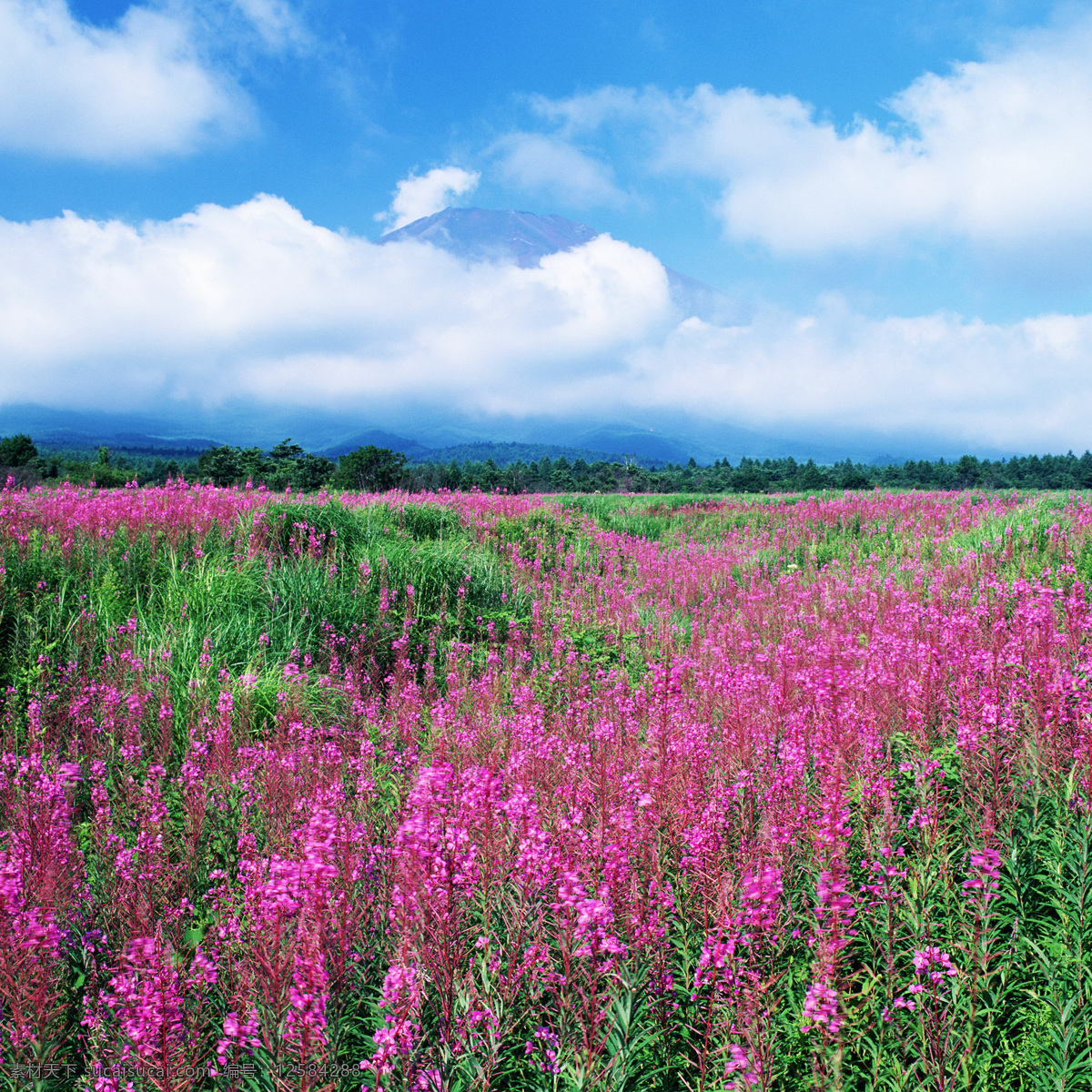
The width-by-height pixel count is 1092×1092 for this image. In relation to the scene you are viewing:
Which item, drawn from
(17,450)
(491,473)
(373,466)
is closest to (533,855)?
(373,466)

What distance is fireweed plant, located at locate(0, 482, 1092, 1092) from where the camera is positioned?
5.82 ft

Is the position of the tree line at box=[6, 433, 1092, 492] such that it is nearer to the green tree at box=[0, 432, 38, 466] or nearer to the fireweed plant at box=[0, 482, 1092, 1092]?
the green tree at box=[0, 432, 38, 466]

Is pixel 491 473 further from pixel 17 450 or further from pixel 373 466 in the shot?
pixel 17 450

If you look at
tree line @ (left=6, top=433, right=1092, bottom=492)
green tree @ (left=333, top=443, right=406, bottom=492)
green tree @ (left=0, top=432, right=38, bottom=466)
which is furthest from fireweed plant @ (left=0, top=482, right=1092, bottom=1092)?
green tree @ (left=0, top=432, right=38, bottom=466)

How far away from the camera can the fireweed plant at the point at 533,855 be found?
1.77 metres

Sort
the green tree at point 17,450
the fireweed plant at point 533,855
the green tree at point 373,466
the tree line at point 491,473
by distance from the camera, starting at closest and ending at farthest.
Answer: the fireweed plant at point 533,855 < the green tree at point 373,466 < the tree line at point 491,473 < the green tree at point 17,450

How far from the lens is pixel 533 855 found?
6.91 ft

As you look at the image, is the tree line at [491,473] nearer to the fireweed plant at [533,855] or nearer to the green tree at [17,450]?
the green tree at [17,450]

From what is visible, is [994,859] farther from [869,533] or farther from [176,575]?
[869,533]

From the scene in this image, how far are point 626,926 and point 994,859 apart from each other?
1169 millimetres

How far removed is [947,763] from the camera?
3559 millimetres

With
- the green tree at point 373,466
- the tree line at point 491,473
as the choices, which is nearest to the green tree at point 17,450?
the tree line at point 491,473

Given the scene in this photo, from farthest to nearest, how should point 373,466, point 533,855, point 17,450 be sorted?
point 17,450
point 373,466
point 533,855

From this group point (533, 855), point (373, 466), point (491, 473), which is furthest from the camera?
point (491, 473)
